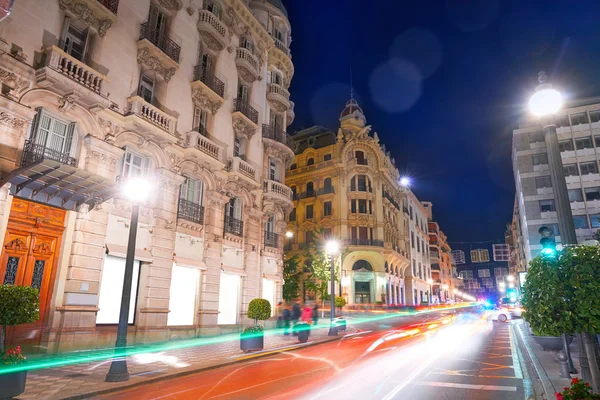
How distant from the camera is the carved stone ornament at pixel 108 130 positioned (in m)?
15.4

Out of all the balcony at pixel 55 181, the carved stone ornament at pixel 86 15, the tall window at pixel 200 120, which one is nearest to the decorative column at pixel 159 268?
the balcony at pixel 55 181

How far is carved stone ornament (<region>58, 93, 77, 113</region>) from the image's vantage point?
45.8ft

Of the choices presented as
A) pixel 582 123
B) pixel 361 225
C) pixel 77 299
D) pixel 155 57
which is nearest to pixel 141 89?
pixel 155 57

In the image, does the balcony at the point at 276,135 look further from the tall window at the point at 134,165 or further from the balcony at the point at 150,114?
the tall window at the point at 134,165

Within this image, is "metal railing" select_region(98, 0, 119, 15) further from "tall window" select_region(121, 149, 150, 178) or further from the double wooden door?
the double wooden door

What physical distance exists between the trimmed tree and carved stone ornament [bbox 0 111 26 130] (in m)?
6.80

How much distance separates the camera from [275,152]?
89.9 feet

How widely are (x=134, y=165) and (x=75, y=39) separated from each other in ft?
18.0

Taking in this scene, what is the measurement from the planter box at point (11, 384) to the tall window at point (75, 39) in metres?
12.5

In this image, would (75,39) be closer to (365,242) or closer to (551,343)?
(551,343)

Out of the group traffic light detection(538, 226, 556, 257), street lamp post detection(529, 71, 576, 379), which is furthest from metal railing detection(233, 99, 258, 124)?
traffic light detection(538, 226, 556, 257)

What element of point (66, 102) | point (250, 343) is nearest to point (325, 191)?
point (250, 343)

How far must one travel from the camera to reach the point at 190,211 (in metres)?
19.2

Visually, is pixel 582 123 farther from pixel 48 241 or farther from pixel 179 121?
pixel 48 241
